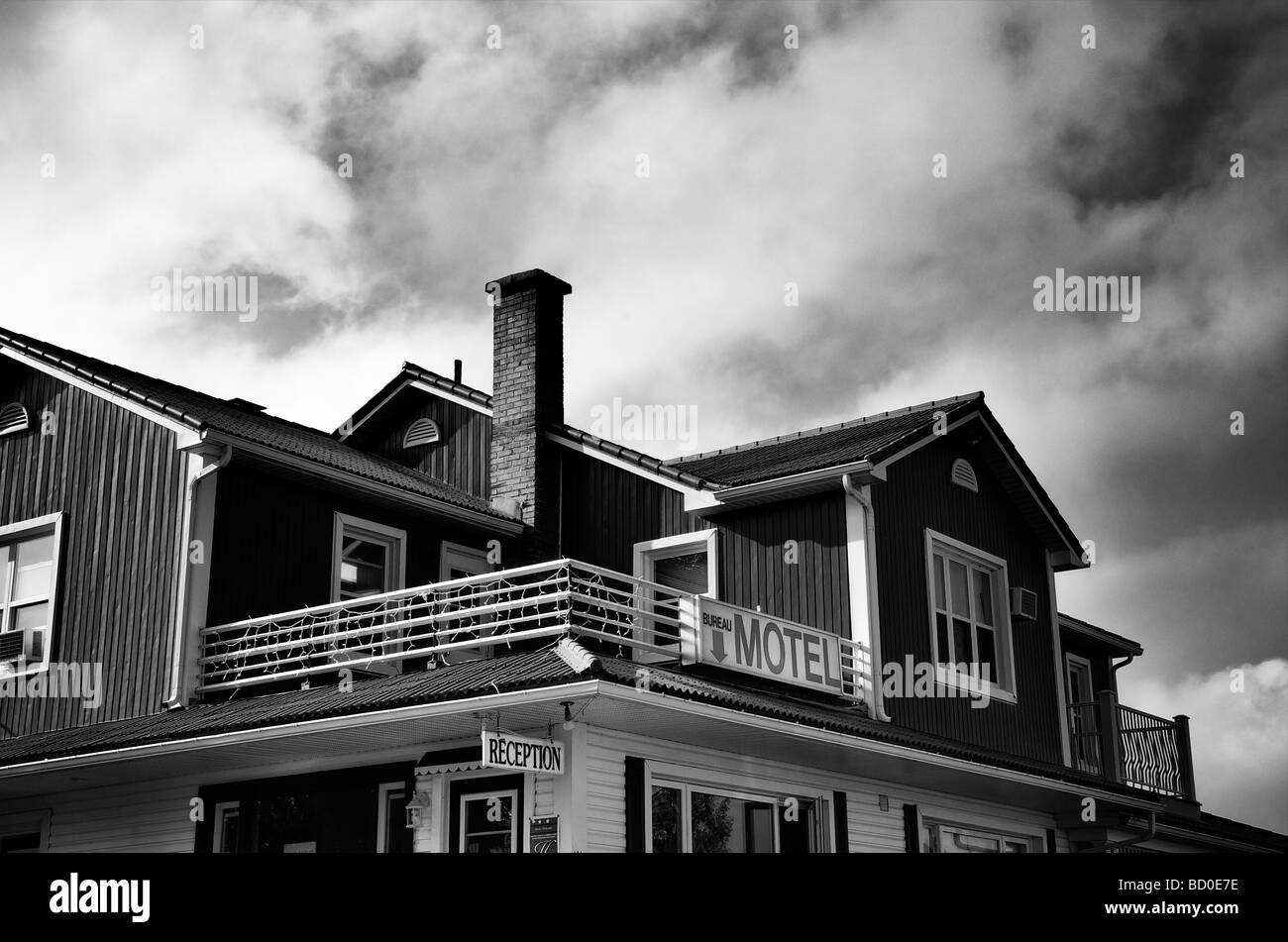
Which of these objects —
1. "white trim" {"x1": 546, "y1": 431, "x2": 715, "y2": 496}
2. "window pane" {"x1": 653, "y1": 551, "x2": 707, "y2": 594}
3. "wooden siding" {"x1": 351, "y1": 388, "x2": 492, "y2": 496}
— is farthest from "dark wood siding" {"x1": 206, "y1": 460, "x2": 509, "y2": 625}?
"window pane" {"x1": 653, "y1": 551, "x2": 707, "y2": 594}

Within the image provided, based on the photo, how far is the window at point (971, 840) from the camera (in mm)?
16531

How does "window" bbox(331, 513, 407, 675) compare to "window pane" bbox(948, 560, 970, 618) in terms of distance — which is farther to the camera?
"window pane" bbox(948, 560, 970, 618)

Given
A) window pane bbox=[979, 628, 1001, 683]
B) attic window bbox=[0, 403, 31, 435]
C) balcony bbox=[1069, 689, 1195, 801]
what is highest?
attic window bbox=[0, 403, 31, 435]

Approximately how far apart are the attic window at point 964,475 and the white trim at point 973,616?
822 millimetres

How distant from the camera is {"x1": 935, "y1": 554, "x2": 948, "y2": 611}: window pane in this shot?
59.6 ft

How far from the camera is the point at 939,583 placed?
60.1ft

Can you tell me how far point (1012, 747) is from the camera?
746 inches

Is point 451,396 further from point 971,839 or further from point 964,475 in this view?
point 971,839

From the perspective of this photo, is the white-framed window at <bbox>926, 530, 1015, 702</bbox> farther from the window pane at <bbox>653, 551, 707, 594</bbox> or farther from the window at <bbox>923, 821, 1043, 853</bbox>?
the window pane at <bbox>653, 551, 707, 594</bbox>

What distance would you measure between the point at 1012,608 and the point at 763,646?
5.99 metres

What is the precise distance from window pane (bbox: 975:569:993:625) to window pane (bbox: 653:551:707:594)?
3.85 metres

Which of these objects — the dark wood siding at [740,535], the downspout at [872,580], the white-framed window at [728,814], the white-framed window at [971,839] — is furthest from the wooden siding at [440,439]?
the white-framed window at [971,839]
